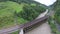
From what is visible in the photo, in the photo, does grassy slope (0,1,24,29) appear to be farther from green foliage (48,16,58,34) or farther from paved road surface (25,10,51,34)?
green foliage (48,16,58,34)

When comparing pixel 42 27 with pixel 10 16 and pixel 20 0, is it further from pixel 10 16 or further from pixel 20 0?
pixel 20 0

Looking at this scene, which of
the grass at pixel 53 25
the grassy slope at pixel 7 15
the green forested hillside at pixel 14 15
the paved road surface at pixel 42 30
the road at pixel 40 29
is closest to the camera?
the road at pixel 40 29

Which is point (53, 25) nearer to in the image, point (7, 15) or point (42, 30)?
point (42, 30)

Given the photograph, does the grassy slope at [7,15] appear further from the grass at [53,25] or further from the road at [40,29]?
the grass at [53,25]

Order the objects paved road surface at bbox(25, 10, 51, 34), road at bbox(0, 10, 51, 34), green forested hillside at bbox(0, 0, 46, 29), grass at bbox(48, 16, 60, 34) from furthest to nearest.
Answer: paved road surface at bbox(25, 10, 51, 34), grass at bbox(48, 16, 60, 34), green forested hillside at bbox(0, 0, 46, 29), road at bbox(0, 10, 51, 34)

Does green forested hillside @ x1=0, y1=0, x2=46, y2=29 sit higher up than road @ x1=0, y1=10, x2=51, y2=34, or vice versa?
green forested hillside @ x1=0, y1=0, x2=46, y2=29

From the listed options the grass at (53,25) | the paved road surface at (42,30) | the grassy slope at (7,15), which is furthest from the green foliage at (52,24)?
the grassy slope at (7,15)

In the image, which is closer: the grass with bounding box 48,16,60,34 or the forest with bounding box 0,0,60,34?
the forest with bounding box 0,0,60,34

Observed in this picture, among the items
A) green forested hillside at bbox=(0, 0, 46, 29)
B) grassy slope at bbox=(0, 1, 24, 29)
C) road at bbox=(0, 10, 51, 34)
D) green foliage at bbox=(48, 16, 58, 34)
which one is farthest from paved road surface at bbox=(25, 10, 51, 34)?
grassy slope at bbox=(0, 1, 24, 29)

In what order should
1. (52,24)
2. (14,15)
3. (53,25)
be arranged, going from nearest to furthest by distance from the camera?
1. (14,15)
2. (53,25)
3. (52,24)

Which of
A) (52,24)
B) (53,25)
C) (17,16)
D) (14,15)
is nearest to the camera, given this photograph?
(14,15)

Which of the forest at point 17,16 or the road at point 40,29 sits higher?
the forest at point 17,16

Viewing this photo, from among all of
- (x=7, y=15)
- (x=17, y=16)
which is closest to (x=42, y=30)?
(x=17, y=16)
